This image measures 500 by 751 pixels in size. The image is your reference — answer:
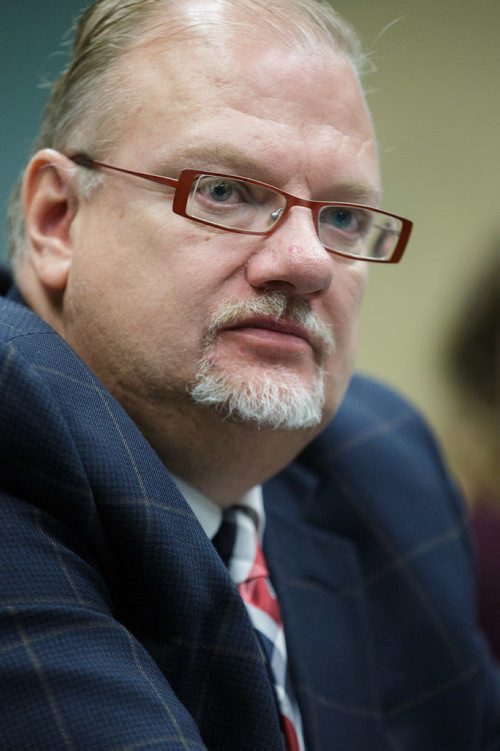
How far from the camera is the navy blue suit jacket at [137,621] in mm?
914

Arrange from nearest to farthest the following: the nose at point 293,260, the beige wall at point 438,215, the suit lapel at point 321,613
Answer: the nose at point 293,260 → the suit lapel at point 321,613 → the beige wall at point 438,215

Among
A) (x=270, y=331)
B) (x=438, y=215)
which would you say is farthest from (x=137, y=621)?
(x=438, y=215)

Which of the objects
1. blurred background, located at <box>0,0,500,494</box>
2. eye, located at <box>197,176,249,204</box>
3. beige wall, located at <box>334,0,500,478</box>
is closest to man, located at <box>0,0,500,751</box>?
eye, located at <box>197,176,249,204</box>

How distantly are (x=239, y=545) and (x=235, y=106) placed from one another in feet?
1.99

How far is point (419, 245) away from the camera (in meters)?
3.62

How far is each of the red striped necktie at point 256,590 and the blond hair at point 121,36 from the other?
0.52 m

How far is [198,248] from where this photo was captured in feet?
3.89

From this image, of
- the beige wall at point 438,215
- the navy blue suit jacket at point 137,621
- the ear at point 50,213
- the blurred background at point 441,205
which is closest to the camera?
the navy blue suit jacket at point 137,621

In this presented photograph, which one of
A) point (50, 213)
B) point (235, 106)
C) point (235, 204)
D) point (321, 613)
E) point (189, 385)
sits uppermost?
point (235, 106)

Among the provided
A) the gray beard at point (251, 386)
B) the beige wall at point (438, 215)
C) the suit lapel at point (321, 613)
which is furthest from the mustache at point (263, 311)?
the beige wall at point (438, 215)

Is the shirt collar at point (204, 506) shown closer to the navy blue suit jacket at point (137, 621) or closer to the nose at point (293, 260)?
the navy blue suit jacket at point (137, 621)

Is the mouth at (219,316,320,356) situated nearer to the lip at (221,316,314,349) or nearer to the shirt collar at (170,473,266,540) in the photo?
the lip at (221,316,314,349)

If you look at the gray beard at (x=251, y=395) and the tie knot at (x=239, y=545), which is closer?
the gray beard at (x=251, y=395)

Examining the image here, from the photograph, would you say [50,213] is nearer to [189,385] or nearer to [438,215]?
[189,385]
